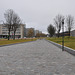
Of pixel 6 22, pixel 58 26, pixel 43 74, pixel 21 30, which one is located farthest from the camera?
pixel 21 30

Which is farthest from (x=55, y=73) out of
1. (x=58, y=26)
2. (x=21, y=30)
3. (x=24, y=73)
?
(x=21, y=30)

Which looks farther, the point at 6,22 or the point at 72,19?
the point at 72,19

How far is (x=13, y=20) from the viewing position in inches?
1886

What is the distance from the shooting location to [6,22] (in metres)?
46.6

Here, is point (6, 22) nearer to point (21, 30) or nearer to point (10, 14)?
point (10, 14)

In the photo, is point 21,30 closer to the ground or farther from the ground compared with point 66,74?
farther from the ground

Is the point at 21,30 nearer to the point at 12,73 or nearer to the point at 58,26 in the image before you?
the point at 58,26

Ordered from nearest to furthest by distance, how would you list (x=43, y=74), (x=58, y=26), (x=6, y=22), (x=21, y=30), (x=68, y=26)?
(x=43, y=74) → (x=6, y=22) → (x=68, y=26) → (x=58, y=26) → (x=21, y=30)

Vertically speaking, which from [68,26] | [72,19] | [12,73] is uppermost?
[72,19]

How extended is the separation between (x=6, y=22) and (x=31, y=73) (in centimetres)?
4471

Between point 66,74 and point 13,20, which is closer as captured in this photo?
point 66,74

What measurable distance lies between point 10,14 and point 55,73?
4630 cm

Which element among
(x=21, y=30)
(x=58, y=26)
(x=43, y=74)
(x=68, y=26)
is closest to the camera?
(x=43, y=74)

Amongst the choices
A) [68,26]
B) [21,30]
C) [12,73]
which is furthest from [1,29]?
[12,73]
